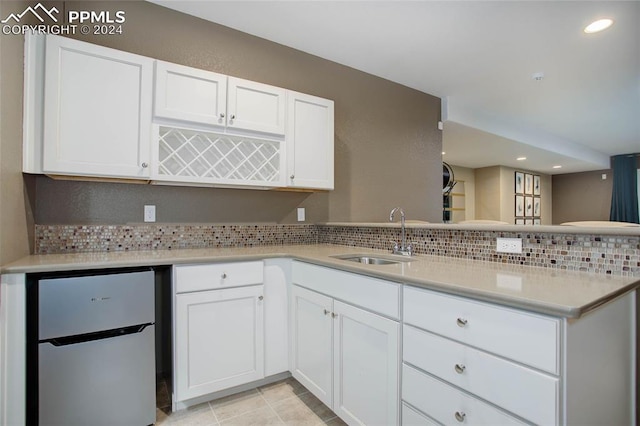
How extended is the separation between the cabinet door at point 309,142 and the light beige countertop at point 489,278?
0.80 metres

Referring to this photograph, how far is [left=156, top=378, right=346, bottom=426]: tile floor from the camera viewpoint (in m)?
1.77

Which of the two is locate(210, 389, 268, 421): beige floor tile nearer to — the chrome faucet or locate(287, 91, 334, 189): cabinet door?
the chrome faucet

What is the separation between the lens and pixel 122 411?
1589 millimetres

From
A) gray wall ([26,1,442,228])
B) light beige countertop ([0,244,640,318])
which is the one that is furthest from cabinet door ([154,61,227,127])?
light beige countertop ([0,244,640,318])

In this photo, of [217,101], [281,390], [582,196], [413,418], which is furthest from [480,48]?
[582,196]

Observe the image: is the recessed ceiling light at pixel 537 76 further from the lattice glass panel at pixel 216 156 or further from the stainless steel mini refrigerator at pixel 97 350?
the stainless steel mini refrigerator at pixel 97 350

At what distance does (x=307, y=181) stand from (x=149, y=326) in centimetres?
140

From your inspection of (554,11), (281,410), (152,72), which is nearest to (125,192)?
(152,72)

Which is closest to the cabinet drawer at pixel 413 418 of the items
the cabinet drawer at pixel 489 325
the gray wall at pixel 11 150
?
the cabinet drawer at pixel 489 325

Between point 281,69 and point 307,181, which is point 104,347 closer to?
point 307,181

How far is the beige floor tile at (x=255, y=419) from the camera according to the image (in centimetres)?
175

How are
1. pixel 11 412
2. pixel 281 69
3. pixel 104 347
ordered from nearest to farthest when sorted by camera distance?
pixel 11 412
pixel 104 347
pixel 281 69

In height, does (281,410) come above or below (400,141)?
below

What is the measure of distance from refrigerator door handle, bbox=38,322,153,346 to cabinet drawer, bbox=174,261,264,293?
0.26 metres
